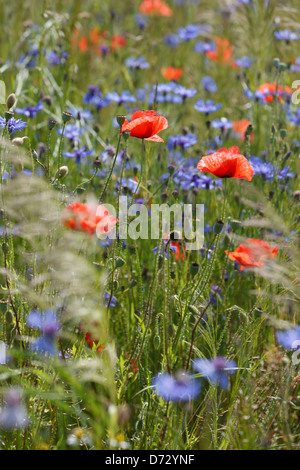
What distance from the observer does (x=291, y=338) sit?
1398mm

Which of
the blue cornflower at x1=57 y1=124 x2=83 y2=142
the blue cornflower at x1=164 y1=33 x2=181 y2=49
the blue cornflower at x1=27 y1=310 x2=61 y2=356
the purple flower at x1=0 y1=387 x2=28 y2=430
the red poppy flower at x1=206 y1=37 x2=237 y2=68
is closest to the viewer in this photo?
the blue cornflower at x1=27 y1=310 x2=61 y2=356

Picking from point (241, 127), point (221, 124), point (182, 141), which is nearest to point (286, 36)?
point (241, 127)

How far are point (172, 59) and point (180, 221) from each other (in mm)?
2468

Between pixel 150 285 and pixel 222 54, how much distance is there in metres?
2.30

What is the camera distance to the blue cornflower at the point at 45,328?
3.56ft

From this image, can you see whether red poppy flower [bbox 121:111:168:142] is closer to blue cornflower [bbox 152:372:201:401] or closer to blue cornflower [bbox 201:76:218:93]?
blue cornflower [bbox 152:372:201:401]

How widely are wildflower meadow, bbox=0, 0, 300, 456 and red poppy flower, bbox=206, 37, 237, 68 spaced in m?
0.31

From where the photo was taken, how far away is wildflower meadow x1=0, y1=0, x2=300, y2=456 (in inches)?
46.3

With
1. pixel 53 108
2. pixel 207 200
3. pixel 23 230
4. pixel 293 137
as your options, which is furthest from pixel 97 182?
pixel 23 230

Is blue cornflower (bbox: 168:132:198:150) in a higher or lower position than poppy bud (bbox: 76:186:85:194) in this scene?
higher

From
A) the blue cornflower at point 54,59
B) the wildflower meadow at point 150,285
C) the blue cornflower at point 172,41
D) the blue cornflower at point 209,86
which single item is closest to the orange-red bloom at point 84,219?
the wildflower meadow at point 150,285

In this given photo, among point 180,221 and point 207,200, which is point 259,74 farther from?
point 180,221

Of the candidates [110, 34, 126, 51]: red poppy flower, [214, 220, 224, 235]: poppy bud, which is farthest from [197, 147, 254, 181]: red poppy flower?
[110, 34, 126, 51]: red poppy flower

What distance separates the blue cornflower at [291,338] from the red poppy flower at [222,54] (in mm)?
2347
